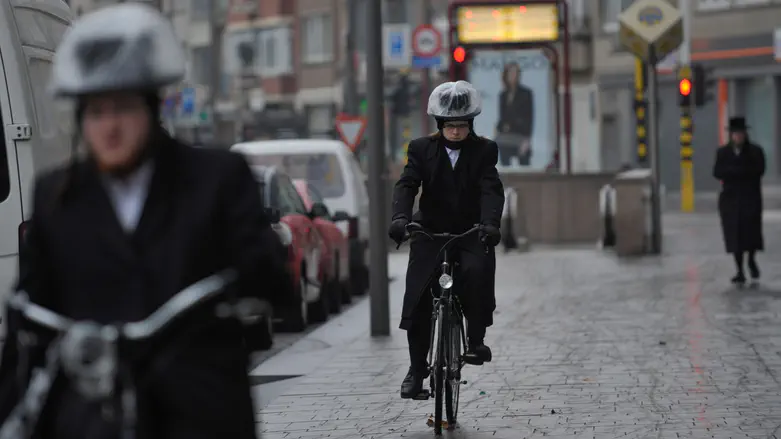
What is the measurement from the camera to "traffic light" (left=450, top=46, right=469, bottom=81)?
2659 centimetres

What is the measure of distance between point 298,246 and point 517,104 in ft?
47.3

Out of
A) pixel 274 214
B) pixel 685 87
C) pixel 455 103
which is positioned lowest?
pixel 274 214

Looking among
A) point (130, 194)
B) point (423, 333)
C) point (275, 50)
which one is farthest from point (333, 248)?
point (275, 50)

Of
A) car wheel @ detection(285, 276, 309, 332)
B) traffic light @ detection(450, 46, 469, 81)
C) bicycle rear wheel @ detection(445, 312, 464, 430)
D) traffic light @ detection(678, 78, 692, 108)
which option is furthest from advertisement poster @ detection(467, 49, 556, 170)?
bicycle rear wheel @ detection(445, 312, 464, 430)

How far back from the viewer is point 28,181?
9375 mm

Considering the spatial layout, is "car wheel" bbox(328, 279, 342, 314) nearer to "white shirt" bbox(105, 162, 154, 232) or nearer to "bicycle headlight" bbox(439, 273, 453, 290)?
"bicycle headlight" bbox(439, 273, 453, 290)

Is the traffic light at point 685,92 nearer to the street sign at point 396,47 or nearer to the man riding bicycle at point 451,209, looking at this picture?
the street sign at point 396,47

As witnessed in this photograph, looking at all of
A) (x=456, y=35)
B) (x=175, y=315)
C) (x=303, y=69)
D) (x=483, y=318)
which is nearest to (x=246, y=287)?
(x=175, y=315)

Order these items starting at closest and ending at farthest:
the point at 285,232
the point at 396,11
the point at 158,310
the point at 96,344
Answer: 1. the point at 96,344
2. the point at 158,310
3. the point at 285,232
4. the point at 396,11

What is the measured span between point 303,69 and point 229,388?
198ft

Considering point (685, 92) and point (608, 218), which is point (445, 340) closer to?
point (608, 218)

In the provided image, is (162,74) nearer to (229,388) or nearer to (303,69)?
(229,388)

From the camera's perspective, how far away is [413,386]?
8.85 meters

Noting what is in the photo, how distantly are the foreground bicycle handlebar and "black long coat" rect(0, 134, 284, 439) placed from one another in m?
0.02
